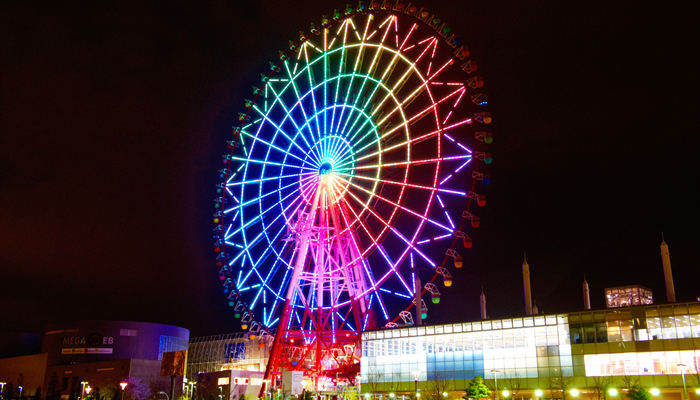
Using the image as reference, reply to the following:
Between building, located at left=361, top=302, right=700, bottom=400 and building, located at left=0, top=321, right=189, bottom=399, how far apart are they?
1624 inches

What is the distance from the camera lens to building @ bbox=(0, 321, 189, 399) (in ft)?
261

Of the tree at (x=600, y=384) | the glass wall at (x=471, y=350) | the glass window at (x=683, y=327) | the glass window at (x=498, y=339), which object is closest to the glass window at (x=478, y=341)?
the glass wall at (x=471, y=350)

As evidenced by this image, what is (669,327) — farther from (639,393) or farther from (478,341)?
(478,341)

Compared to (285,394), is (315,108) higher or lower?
higher

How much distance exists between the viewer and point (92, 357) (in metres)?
Result: 85.1

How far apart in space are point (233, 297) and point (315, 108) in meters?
18.1

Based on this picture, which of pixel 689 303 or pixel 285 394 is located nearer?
pixel 689 303

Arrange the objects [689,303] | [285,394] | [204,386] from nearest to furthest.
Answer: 1. [689,303]
2. [285,394]
3. [204,386]

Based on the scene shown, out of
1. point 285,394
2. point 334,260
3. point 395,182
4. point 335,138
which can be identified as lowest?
point 285,394

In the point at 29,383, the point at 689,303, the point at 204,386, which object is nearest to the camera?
the point at 689,303

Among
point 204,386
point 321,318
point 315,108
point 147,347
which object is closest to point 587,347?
point 321,318

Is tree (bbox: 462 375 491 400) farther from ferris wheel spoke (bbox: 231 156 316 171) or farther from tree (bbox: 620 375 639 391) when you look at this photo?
ferris wheel spoke (bbox: 231 156 316 171)

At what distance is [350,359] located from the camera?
2117 inches

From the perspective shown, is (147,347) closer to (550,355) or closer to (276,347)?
(276,347)
